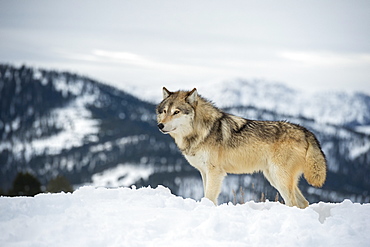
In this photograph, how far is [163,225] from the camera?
A: 18.4ft

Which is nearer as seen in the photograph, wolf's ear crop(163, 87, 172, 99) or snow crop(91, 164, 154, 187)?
wolf's ear crop(163, 87, 172, 99)

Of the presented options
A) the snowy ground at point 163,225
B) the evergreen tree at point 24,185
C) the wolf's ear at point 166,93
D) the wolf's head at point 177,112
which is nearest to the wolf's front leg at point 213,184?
the wolf's head at point 177,112

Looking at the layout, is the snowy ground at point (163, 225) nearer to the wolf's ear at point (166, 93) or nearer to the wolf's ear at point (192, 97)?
the wolf's ear at point (192, 97)

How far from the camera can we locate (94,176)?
193000 millimetres

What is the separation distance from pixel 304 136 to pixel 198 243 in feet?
15.5

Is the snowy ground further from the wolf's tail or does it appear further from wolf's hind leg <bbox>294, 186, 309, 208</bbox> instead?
wolf's hind leg <bbox>294, 186, 309, 208</bbox>

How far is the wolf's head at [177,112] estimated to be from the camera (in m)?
8.43

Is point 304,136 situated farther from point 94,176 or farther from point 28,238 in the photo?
point 94,176

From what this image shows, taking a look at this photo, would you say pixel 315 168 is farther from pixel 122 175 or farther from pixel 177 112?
pixel 122 175

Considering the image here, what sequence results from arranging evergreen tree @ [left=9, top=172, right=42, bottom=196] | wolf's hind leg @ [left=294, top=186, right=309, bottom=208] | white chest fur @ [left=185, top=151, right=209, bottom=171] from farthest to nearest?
evergreen tree @ [left=9, top=172, right=42, bottom=196]
wolf's hind leg @ [left=294, top=186, right=309, bottom=208]
white chest fur @ [left=185, top=151, right=209, bottom=171]

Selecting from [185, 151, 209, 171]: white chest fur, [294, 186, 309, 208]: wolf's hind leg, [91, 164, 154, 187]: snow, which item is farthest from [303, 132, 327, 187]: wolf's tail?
[91, 164, 154, 187]: snow

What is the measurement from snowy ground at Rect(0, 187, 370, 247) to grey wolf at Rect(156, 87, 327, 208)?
2022 millimetres

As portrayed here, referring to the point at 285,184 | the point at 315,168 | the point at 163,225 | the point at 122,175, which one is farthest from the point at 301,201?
the point at 122,175

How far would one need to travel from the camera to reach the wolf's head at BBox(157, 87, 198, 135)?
8430mm
